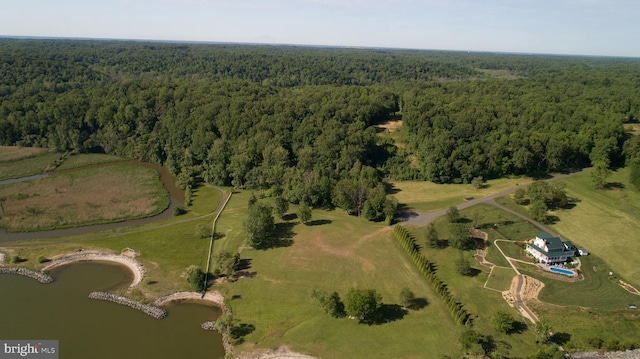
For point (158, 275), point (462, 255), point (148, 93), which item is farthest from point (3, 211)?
point (462, 255)

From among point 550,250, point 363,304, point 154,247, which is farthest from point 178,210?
point 550,250

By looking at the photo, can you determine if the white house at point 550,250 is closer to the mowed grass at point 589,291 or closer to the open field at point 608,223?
the mowed grass at point 589,291

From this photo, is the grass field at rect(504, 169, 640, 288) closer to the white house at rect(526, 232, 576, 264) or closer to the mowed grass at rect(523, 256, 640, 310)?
the mowed grass at rect(523, 256, 640, 310)

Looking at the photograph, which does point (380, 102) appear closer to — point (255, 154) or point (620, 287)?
point (255, 154)

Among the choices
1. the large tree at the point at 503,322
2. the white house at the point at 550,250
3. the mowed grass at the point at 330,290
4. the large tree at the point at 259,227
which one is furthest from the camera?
the large tree at the point at 259,227

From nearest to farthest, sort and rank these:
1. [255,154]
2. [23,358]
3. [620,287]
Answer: [23,358]
[620,287]
[255,154]

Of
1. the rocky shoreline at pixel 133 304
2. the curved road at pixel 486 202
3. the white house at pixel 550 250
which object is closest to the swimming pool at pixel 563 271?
the white house at pixel 550 250
